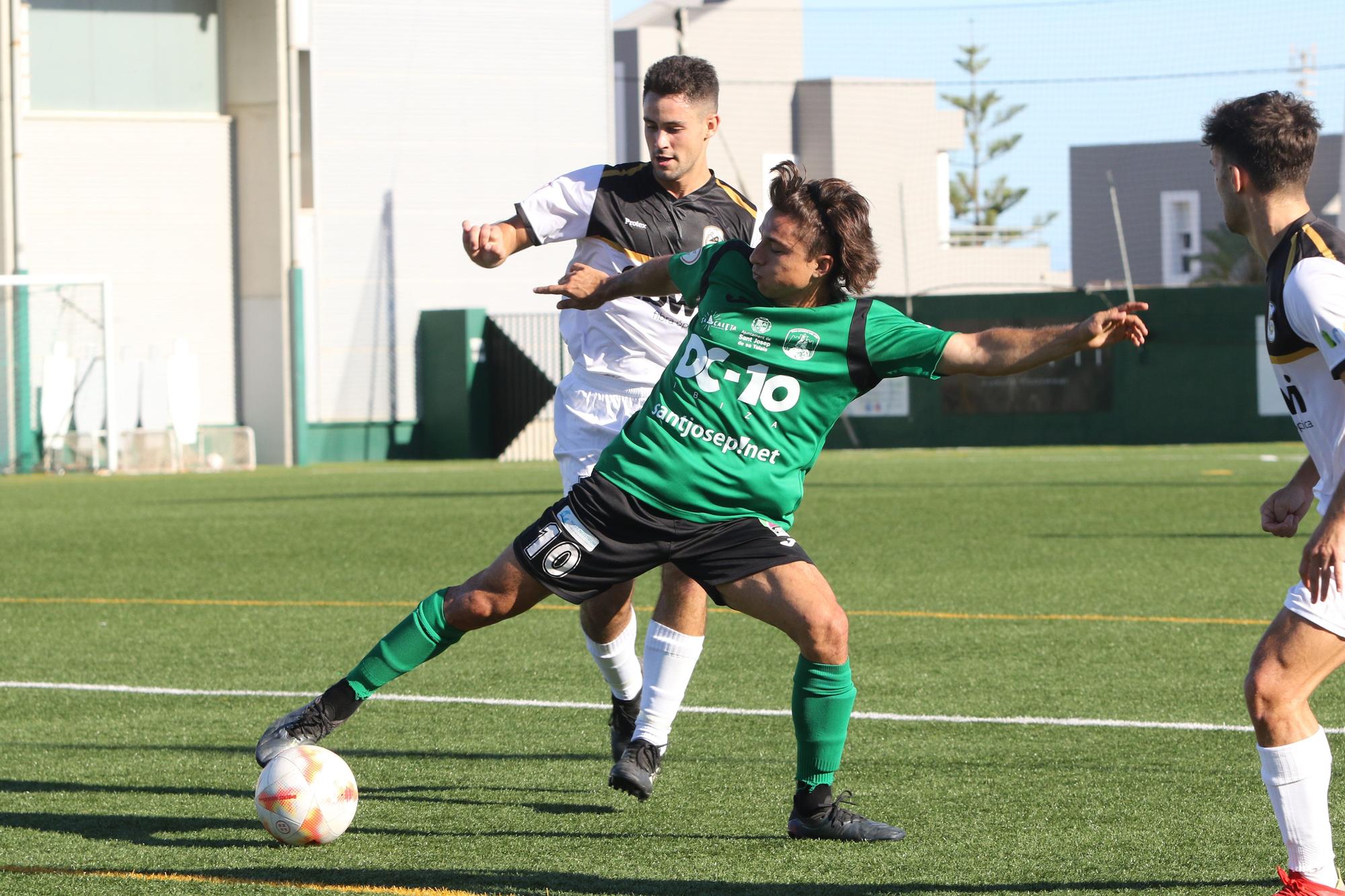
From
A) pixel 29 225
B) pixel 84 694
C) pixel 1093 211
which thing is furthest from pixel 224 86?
pixel 84 694

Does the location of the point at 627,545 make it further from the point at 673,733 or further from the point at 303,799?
the point at 673,733

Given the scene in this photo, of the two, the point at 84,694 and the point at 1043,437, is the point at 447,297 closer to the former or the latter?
the point at 1043,437

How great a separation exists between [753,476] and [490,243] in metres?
Answer: 1.18

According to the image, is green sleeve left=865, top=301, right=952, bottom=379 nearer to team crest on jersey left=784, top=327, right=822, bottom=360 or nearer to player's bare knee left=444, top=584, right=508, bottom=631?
team crest on jersey left=784, top=327, right=822, bottom=360

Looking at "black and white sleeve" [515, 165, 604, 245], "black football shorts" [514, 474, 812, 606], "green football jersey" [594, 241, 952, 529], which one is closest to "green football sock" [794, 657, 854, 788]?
"black football shorts" [514, 474, 812, 606]

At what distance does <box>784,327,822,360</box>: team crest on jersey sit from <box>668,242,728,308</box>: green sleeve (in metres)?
0.34

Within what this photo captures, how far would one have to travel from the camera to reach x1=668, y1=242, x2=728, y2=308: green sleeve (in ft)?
15.2

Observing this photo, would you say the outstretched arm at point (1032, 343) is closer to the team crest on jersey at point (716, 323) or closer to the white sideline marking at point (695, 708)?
the team crest on jersey at point (716, 323)

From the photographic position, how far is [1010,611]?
922cm

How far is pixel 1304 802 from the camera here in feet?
12.0

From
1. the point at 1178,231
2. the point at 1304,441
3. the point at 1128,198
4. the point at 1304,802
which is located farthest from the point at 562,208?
the point at 1178,231

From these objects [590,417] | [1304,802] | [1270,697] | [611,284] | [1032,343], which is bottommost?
[1304,802]

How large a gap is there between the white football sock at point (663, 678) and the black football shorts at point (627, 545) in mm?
667

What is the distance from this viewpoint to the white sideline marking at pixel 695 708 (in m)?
6.04
